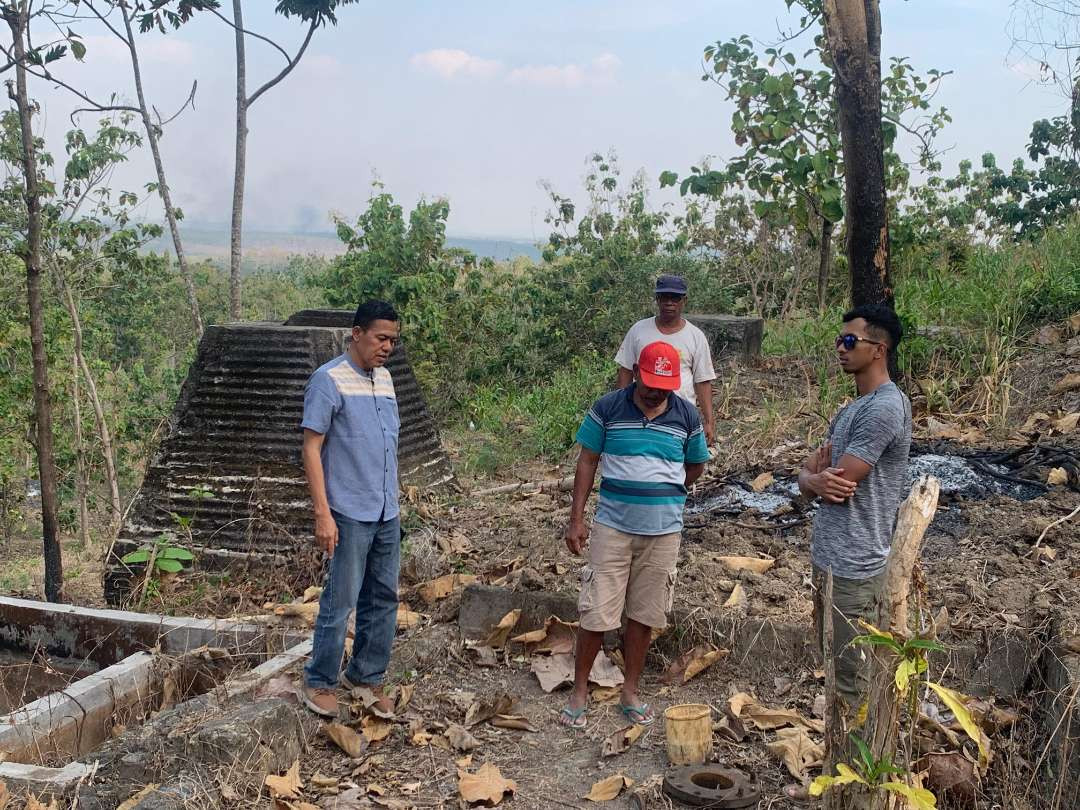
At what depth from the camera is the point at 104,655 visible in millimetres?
5652

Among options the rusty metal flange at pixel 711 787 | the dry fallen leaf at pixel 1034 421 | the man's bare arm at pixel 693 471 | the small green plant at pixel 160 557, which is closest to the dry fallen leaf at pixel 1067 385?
the dry fallen leaf at pixel 1034 421

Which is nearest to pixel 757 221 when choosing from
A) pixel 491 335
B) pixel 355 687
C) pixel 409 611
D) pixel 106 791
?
pixel 491 335

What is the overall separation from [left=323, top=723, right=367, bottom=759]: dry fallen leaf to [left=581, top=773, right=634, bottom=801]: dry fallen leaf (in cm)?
92

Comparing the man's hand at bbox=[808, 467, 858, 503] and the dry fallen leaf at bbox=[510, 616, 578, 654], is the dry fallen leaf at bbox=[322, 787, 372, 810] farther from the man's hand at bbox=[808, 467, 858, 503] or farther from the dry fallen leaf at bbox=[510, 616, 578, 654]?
the man's hand at bbox=[808, 467, 858, 503]

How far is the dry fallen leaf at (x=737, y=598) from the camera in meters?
4.51

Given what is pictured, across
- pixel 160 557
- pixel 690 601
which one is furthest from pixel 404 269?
pixel 690 601

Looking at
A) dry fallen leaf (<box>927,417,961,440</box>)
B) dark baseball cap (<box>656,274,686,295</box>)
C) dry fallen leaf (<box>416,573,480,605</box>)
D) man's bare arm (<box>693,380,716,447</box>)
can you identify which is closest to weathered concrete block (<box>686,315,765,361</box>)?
dry fallen leaf (<box>927,417,961,440</box>)

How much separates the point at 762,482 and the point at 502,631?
82.3 inches

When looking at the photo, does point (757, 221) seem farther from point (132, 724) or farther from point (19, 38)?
point (132, 724)

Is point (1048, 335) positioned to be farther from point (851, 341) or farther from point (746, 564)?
point (851, 341)

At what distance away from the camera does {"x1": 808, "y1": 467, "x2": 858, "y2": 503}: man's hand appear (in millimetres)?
3201

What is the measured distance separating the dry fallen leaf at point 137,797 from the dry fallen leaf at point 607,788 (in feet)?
4.85

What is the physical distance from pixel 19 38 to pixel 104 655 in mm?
4393

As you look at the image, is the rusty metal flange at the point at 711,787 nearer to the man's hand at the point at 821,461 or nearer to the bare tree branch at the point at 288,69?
the man's hand at the point at 821,461
